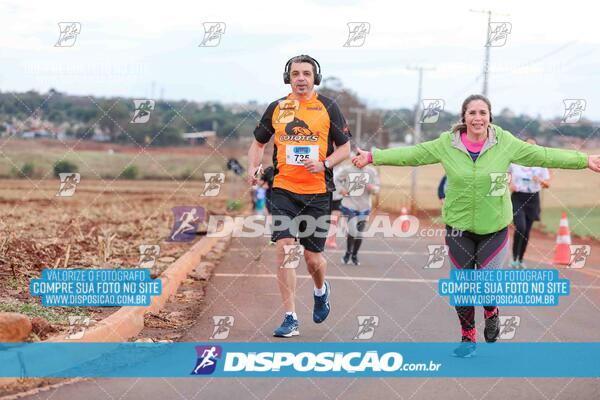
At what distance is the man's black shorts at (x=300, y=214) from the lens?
912cm

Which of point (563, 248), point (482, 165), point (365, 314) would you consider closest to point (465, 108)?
point (482, 165)

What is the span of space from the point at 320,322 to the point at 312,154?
1.75m

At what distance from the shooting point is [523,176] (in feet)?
51.1

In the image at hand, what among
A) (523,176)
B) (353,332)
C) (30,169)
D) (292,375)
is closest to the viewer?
(292,375)

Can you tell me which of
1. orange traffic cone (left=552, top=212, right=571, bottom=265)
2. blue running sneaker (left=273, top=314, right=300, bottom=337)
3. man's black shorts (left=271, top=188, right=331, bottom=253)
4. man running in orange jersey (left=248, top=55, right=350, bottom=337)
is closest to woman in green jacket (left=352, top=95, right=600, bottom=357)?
man running in orange jersey (left=248, top=55, right=350, bottom=337)

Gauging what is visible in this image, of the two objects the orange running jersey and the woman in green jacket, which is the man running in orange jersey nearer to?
the orange running jersey

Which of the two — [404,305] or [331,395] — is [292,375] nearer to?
[331,395]

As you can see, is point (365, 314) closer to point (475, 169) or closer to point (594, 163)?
point (475, 169)

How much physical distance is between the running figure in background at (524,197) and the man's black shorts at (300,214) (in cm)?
675

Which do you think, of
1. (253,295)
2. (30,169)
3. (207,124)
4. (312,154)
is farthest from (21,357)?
(207,124)

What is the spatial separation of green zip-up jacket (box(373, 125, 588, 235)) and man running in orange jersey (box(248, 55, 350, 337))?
0.75 meters

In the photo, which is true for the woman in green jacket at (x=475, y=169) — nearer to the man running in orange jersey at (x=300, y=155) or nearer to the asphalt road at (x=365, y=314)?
the man running in orange jersey at (x=300, y=155)

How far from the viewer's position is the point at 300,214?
9.10 m

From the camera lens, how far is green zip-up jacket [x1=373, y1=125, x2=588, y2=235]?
8.34 metres
